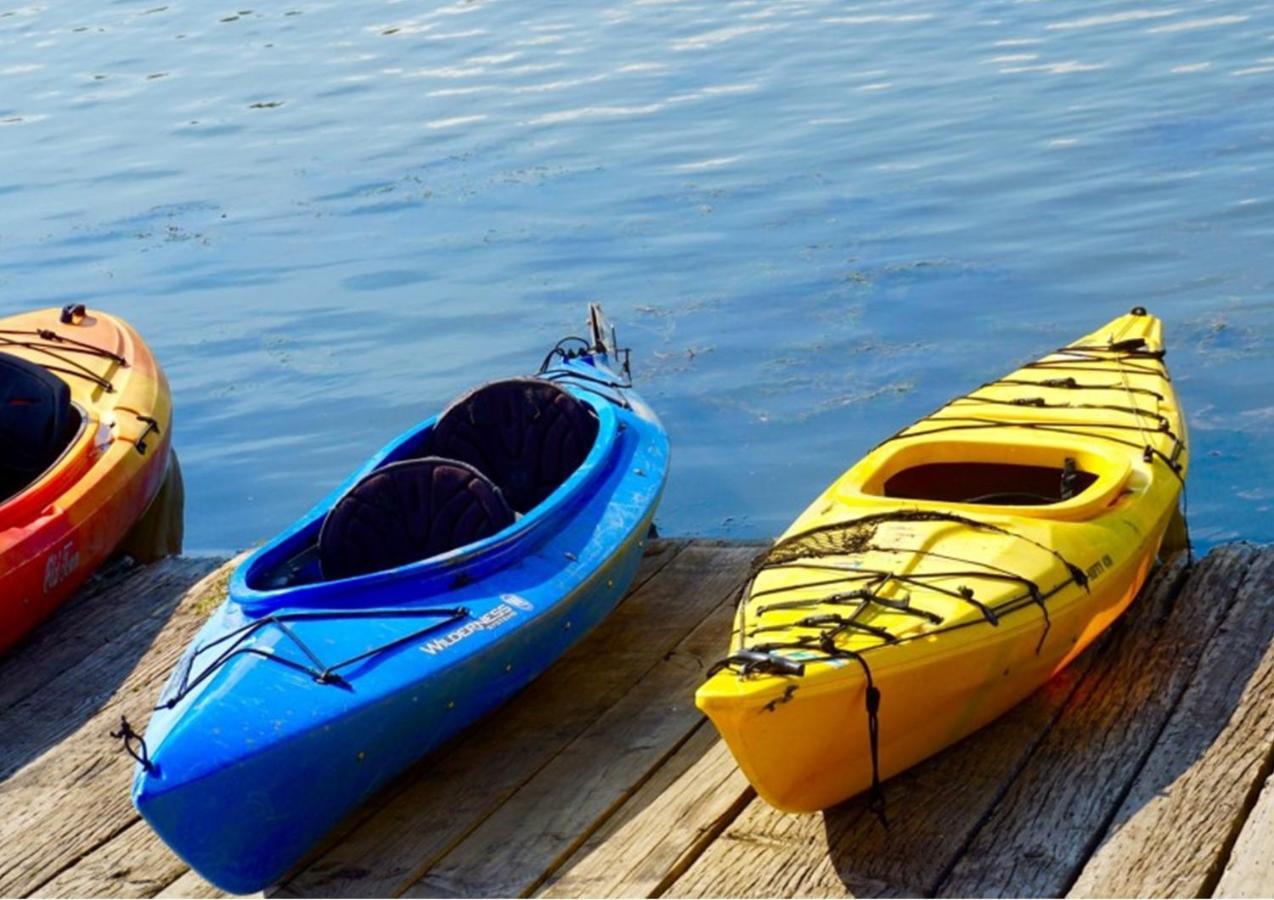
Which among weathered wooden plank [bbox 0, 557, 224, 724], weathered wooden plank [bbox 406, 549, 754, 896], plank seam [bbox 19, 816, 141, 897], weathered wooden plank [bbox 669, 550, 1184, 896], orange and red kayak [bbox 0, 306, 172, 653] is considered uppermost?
orange and red kayak [bbox 0, 306, 172, 653]

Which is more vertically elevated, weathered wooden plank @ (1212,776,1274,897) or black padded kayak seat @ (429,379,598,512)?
black padded kayak seat @ (429,379,598,512)

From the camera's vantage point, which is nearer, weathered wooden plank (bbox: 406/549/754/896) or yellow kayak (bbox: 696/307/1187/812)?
yellow kayak (bbox: 696/307/1187/812)

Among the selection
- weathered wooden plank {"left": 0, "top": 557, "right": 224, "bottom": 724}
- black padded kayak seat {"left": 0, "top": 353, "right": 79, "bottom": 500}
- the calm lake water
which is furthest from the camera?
the calm lake water

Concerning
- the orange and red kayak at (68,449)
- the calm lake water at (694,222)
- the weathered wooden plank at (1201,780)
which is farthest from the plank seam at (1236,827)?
the orange and red kayak at (68,449)

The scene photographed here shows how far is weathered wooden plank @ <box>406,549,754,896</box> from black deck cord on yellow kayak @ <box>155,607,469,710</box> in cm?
49

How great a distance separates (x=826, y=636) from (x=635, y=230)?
757 centimetres

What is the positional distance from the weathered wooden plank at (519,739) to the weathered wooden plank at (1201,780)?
1.51m

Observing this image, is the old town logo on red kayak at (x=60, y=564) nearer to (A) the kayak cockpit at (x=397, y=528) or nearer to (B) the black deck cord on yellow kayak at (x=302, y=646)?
(A) the kayak cockpit at (x=397, y=528)

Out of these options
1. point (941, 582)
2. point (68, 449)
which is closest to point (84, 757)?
point (68, 449)

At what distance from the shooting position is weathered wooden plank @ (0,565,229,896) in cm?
473

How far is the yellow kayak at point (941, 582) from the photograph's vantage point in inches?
165

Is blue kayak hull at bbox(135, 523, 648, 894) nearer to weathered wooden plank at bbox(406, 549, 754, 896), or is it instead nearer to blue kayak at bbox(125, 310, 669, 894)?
blue kayak at bbox(125, 310, 669, 894)

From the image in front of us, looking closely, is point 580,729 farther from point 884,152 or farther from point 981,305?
point 884,152

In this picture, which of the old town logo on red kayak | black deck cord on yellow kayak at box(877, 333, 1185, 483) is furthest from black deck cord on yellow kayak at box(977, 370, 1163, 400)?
the old town logo on red kayak
